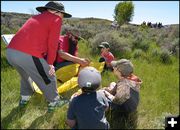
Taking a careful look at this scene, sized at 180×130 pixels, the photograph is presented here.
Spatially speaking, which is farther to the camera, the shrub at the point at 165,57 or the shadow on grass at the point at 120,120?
the shrub at the point at 165,57

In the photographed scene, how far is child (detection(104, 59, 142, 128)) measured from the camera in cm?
488

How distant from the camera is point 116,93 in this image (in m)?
5.02

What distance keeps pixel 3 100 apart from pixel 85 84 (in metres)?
2.18

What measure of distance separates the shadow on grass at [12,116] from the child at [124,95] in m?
1.37

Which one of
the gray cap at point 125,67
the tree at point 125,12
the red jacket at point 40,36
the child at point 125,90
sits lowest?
the child at point 125,90

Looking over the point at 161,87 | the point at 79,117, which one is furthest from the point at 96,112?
the point at 161,87

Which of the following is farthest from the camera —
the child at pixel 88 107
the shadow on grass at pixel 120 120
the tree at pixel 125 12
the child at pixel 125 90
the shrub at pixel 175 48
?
the tree at pixel 125 12

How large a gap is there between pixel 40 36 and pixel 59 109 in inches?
47.3

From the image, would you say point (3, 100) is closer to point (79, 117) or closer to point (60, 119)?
point (60, 119)

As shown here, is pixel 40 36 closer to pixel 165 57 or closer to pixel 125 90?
pixel 125 90

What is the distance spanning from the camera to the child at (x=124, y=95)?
488 cm

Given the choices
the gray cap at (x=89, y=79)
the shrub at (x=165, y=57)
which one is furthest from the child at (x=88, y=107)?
the shrub at (x=165, y=57)

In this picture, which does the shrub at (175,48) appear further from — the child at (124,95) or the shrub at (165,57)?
the child at (124,95)

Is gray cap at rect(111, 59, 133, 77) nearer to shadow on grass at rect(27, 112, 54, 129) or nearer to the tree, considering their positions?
shadow on grass at rect(27, 112, 54, 129)
